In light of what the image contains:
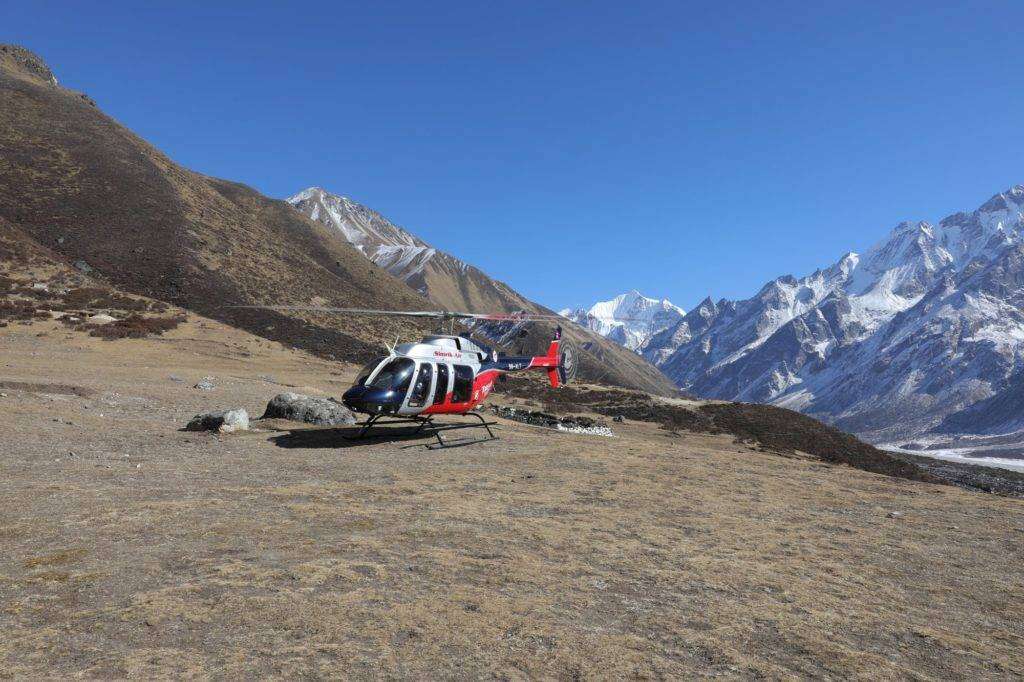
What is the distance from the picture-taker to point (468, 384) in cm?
1819

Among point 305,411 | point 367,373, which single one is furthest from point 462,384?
point 305,411

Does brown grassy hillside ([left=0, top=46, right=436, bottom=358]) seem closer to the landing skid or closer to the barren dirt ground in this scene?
the landing skid

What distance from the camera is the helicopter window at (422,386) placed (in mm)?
16422

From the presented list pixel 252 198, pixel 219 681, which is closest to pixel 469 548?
pixel 219 681

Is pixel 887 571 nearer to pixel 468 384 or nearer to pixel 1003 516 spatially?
pixel 1003 516

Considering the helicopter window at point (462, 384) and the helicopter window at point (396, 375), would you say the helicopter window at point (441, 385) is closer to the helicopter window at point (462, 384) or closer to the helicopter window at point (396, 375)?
the helicopter window at point (462, 384)

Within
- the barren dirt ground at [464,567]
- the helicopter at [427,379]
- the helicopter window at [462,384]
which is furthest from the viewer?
the helicopter window at [462,384]

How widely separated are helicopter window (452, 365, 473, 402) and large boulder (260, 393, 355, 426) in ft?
15.1

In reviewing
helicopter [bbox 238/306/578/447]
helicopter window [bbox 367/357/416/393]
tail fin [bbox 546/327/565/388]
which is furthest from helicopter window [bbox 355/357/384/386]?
tail fin [bbox 546/327/565/388]

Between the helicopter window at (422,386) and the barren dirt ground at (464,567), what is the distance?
63.4 inches

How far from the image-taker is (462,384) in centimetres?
1798

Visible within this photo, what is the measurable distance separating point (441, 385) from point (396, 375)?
160 centimetres

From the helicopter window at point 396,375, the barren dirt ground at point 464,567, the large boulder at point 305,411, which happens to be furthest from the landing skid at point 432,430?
the barren dirt ground at point 464,567

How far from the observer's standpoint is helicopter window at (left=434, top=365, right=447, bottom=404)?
1712 cm
